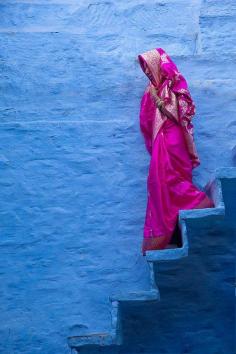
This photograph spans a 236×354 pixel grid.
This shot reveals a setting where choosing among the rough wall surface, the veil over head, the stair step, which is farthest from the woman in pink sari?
the stair step

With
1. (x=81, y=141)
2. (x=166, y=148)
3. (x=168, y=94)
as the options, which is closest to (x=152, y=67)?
(x=168, y=94)

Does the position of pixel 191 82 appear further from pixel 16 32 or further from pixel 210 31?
pixel 16 32

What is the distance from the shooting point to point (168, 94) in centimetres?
413

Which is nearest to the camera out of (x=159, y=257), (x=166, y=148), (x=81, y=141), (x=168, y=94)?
(x=159, y=257)

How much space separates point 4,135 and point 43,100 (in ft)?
1.43

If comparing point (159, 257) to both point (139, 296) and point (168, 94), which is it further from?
point (168, 94)

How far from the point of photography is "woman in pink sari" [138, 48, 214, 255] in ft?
12.3

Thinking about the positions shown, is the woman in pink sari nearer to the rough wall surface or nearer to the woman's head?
the woman's head

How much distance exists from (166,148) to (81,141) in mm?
753

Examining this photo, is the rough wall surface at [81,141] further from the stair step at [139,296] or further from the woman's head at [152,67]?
the stair step at [139,296]

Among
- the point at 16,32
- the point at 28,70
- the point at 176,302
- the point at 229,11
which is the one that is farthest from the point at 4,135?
the point at 229,11

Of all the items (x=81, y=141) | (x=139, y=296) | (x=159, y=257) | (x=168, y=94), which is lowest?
(x=139, y=296)

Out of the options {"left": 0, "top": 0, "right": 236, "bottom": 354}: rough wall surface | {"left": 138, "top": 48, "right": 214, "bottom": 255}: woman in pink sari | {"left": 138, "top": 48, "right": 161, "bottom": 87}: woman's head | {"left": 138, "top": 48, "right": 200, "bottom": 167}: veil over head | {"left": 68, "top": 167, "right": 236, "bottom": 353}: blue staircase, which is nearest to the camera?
{"left": 68, "top": 167, "right": 236, "bottom": 353}: blue staircase

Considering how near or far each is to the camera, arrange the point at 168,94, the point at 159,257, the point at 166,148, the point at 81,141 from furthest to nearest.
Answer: the point at 81,141 < the point at 168,94 < the point at 166,148 < the point at 159,257
